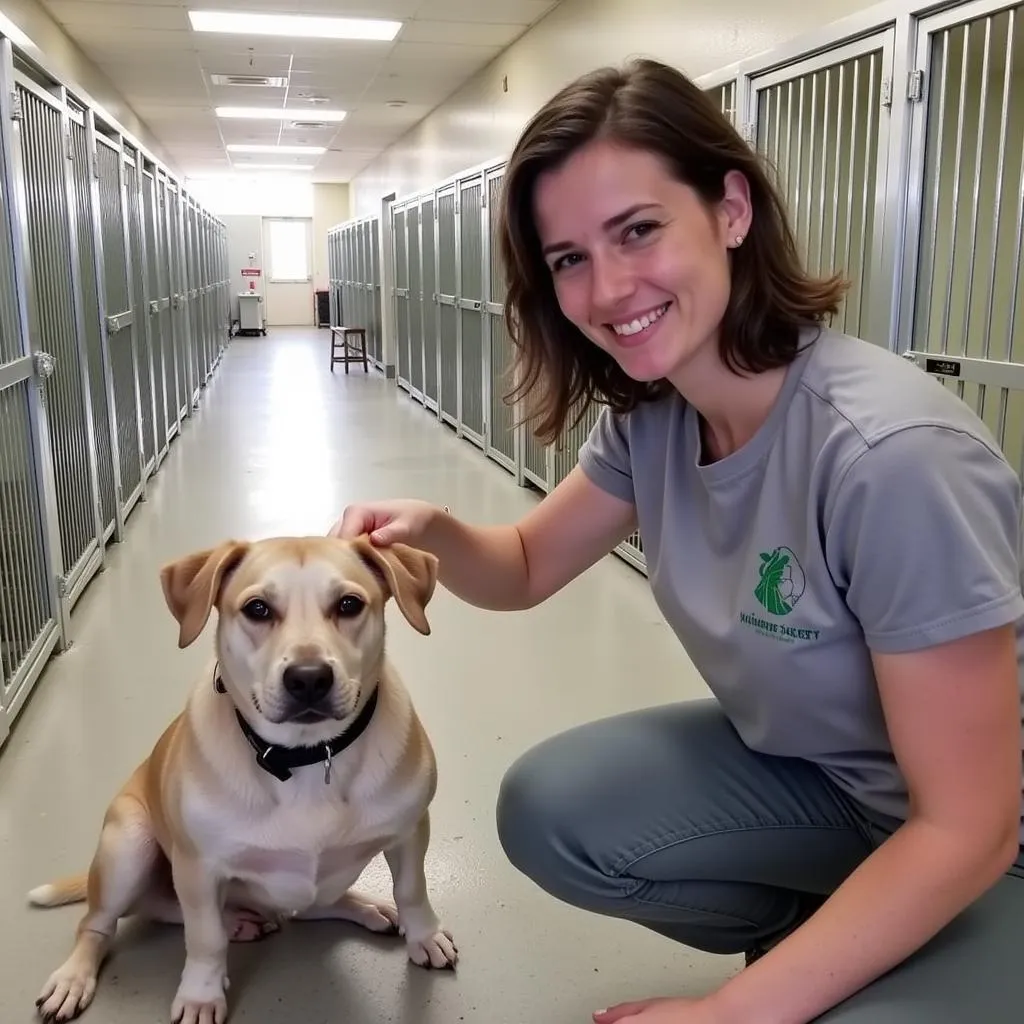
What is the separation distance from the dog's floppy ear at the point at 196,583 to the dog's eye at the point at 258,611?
7 cm

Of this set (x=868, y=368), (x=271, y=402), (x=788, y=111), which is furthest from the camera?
(x=271, y=402)

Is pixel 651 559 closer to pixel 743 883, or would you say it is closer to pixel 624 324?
pixel 624 324

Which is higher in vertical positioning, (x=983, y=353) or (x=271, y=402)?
(x=983, y=353)

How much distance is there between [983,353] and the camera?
2.46 metres

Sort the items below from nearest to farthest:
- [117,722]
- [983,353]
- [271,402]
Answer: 1. [983,353]
2. [117,722]
3. [271,402]

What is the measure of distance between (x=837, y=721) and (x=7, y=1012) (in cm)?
153

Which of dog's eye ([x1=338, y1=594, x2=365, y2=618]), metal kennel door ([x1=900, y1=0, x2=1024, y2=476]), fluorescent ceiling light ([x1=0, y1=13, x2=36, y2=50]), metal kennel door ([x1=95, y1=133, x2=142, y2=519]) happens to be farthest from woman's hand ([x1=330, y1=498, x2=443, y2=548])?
metal kennel door ([x1=95, y1=133, x2=142, y2=519])

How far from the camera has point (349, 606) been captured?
1555 mm

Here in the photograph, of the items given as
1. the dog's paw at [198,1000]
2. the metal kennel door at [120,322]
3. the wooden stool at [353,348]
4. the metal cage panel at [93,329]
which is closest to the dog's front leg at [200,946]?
the dog's paw at [198,1000]

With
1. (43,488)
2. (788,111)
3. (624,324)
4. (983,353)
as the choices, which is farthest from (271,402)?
(624,324)

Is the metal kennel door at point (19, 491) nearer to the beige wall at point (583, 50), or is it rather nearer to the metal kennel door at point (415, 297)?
the beige wall at point (583, 50)

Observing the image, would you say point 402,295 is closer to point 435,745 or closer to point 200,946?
point 435,745

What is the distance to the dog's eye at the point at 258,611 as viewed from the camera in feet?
4.97

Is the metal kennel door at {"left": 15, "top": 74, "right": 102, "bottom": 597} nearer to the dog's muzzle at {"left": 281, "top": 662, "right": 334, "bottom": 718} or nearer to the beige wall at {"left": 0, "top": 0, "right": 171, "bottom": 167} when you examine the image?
the beige wall at {"left": 0, "top": 0, "right": 171, "bottom": 167}
